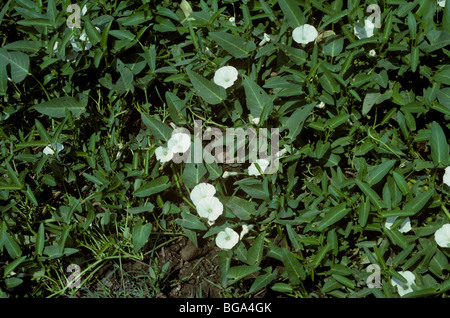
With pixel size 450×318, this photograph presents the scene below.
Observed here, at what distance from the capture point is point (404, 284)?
6.02ft

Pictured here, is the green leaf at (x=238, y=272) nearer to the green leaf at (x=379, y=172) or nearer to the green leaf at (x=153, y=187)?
the green leaf at (x=153, y=187)

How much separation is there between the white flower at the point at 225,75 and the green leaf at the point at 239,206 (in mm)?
659

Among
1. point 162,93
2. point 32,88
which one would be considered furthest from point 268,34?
point 32,88

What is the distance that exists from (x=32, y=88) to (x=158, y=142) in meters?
0.92

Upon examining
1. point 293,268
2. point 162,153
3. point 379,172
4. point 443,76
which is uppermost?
point 443,76

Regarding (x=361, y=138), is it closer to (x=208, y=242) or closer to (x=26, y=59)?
(x=208, y=242)

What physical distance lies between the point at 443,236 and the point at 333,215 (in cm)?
50

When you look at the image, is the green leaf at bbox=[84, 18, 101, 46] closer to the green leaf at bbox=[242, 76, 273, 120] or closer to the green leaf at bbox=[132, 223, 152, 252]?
the green leaf at bbox=[242, 76, 273, 120]

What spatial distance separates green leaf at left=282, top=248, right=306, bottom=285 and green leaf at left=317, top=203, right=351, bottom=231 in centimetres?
19

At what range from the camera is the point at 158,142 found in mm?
2334

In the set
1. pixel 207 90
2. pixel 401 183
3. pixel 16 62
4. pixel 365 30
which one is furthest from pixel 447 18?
pixel 16 62

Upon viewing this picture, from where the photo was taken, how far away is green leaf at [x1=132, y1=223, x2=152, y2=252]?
2090 mm

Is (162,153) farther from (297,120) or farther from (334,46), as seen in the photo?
(334,46)

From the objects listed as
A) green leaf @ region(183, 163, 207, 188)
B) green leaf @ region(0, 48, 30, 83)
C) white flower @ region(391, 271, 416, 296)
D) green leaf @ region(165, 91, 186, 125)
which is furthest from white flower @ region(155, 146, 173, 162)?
white flower @ region(391, 271, 416, 296)
